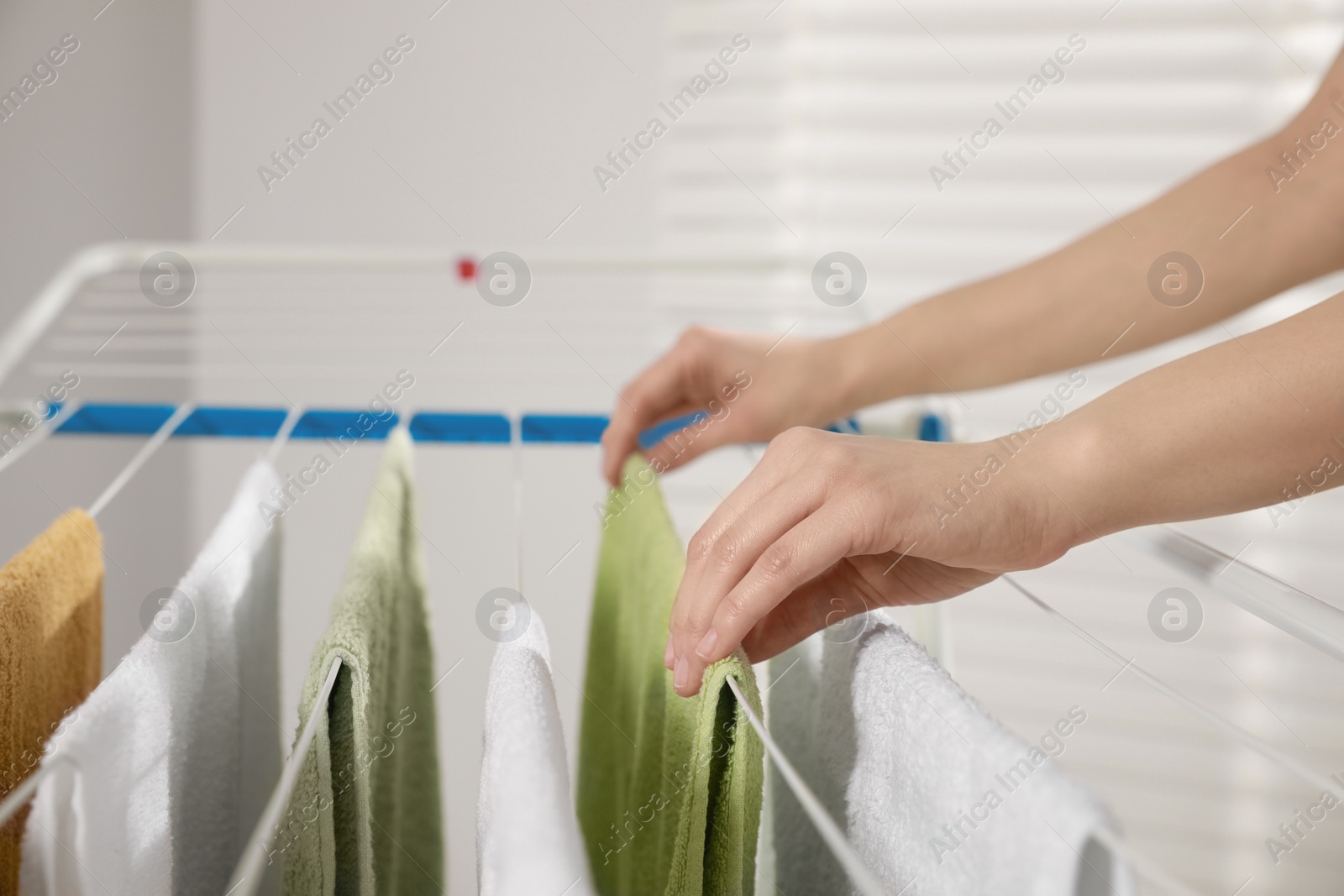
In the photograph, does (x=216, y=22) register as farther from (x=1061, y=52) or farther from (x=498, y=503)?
(x=1061, y=52)

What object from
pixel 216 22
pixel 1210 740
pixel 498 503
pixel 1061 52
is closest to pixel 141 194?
pixel 216 22

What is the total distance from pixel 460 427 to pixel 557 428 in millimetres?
78

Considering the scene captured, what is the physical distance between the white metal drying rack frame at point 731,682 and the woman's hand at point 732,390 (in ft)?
0.48

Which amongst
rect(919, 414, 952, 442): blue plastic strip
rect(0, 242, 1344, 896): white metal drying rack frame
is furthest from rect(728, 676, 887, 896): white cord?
rect(919, 414, 952, 442): blue plastic strip

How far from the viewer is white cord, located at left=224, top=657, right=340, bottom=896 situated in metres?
0.23

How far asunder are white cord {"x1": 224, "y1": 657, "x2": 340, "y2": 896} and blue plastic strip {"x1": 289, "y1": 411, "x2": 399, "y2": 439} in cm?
39

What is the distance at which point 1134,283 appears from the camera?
530mm

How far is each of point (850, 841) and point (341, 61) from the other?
4.25 ft

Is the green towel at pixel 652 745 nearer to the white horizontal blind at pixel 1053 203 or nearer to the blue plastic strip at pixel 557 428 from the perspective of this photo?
the blue plastic strip at pixel 557 428

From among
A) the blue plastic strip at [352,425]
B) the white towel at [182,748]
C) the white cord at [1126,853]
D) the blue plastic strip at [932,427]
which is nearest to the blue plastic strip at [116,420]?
the blue plastic strip at [352,425]

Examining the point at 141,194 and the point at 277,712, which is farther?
the point at 141,194

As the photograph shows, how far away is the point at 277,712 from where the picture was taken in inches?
20.2

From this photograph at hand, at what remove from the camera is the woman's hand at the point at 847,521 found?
0.32 m

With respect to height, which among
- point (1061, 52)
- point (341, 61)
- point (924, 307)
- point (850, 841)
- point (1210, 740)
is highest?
point (341, 61)
